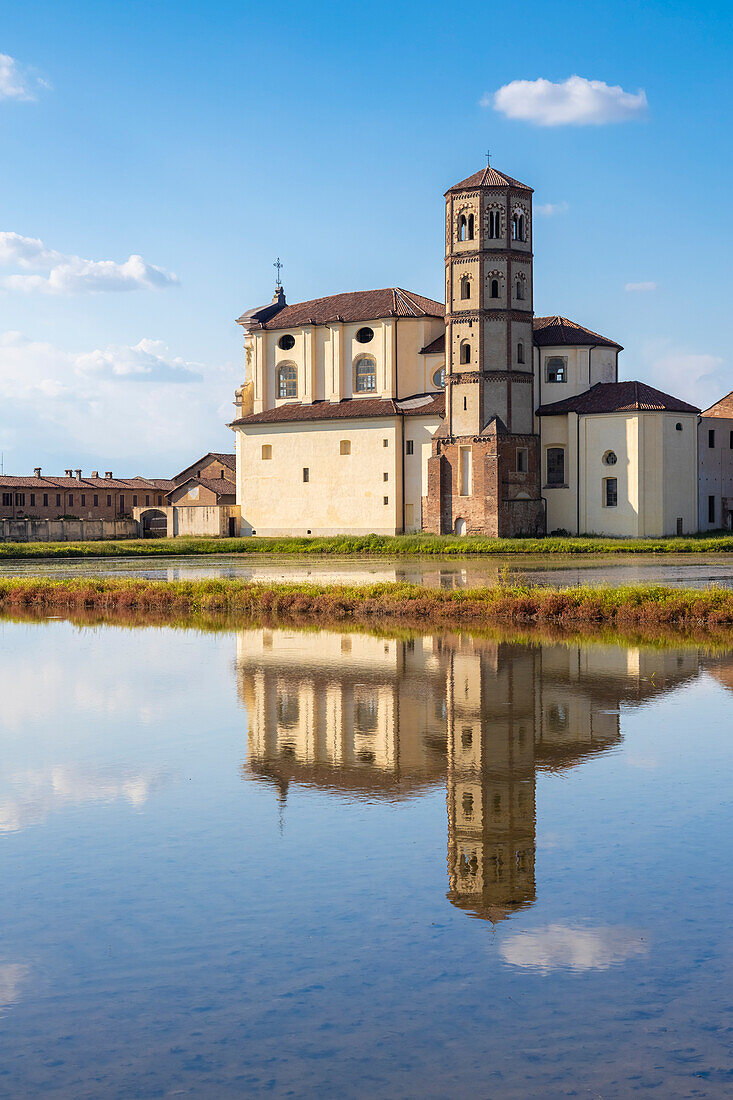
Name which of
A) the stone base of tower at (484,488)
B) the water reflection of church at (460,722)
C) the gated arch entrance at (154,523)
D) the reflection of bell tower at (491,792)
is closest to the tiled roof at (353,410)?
the stone base of tower at (484,488)

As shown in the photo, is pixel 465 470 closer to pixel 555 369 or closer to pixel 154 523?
pixel 555 369

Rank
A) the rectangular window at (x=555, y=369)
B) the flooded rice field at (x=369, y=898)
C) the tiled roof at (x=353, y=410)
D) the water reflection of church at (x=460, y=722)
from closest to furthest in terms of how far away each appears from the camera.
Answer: the flooded rice field at (x=369, y=898), the water reflection of church at (x=460, y=722), the rectangular window at (x=555, y=369), the tiled roof at (x=353, y=410)

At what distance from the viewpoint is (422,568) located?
37469 mm

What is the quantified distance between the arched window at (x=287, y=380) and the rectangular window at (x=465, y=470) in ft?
43.7

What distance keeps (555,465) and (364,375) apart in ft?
40.1

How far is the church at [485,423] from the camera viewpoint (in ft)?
172

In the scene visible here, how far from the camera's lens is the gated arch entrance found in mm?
70312

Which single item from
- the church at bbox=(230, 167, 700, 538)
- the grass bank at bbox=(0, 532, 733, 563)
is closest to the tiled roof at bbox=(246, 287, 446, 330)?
the church at bbox=(230, 167, 700, 538)

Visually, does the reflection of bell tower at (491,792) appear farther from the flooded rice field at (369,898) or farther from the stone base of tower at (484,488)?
the stone base of tower at (484,488)

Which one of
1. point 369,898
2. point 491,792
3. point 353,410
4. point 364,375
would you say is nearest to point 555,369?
point 353,410

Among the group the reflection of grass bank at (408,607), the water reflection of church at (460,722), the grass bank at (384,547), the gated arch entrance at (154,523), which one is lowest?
the water reflection of church at (460,722)

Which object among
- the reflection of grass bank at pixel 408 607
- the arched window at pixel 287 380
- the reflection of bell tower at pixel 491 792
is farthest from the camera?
Result: the arched window at pixel 287 380

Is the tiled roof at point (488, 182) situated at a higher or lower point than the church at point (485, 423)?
higher

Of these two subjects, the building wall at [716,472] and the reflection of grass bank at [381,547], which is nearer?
the reflection of grass bank at [381,547]
